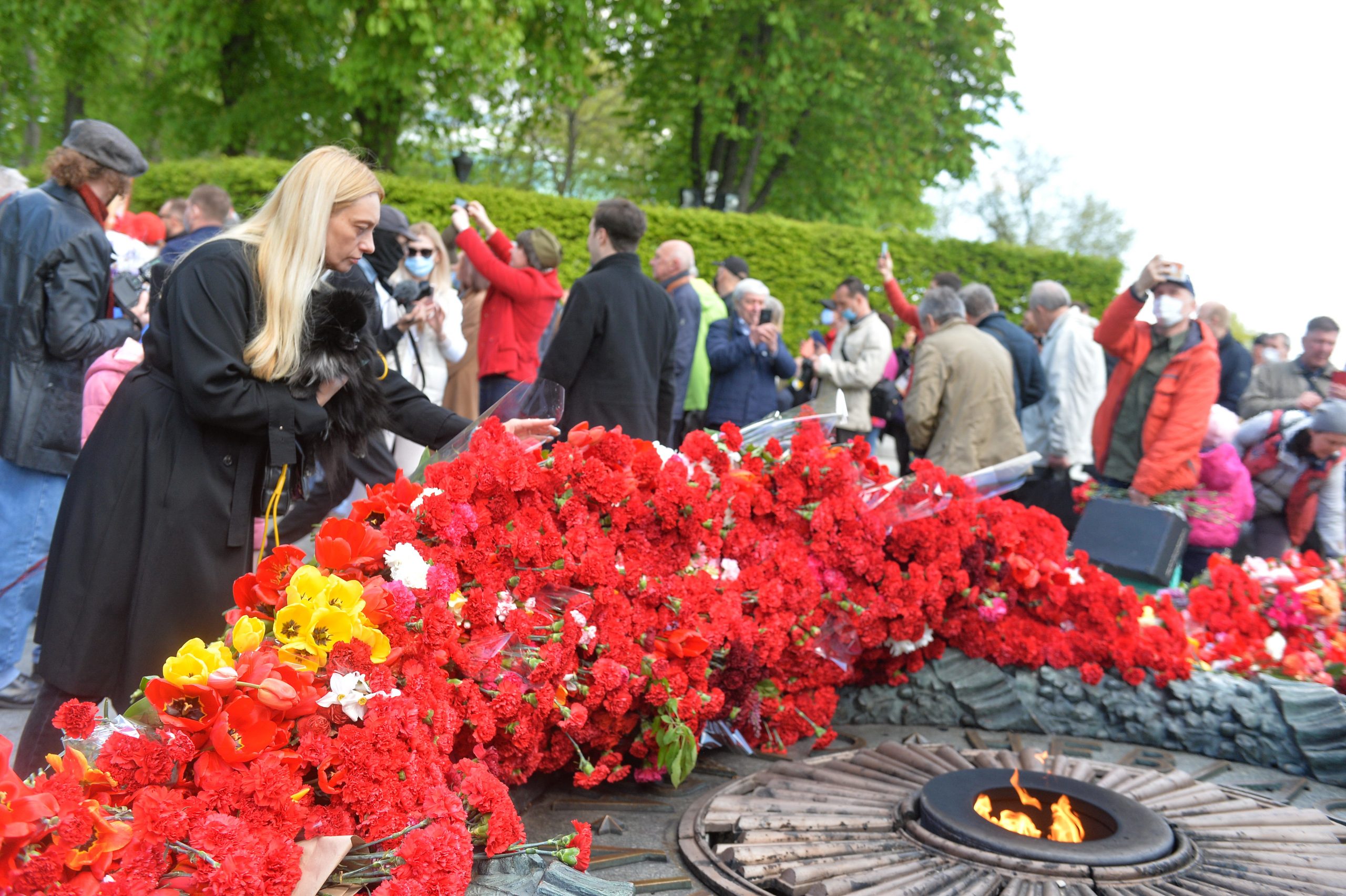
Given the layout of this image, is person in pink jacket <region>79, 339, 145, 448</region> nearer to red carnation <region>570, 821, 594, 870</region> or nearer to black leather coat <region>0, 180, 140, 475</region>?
black leather coat <region>0, 180, 140, 475</region>

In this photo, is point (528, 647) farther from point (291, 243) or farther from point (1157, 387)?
point (1157, 387)

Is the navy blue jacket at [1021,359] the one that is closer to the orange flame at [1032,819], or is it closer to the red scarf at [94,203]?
the orange flame at [1032,819]

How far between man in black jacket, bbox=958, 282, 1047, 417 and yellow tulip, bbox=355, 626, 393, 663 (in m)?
6.31

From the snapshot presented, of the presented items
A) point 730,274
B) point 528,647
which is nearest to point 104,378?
point 528,647

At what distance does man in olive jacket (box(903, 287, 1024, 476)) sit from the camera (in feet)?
22.1

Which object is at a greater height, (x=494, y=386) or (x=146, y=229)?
(x=146, y=229)

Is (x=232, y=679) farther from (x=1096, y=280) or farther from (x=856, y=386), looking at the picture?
(x=1096, y=280)

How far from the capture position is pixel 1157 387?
18.8 ft

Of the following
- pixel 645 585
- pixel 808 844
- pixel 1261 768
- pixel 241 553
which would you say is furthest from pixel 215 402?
pixel 1261 768

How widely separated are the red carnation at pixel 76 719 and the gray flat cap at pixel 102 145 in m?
2.94

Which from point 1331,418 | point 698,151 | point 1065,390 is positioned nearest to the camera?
point 1331,418

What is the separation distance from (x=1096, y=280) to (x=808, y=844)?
16.7 metres

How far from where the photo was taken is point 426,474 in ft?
9.32

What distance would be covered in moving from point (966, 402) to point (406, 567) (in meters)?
4.95
